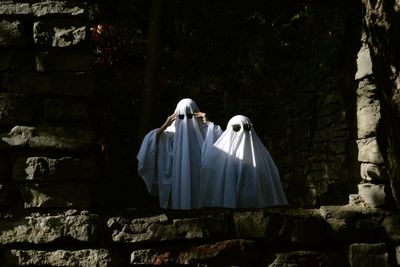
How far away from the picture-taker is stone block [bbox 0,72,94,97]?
282cm

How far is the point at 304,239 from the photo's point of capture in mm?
2840

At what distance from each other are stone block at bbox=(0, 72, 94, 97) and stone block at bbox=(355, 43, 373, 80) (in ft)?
5.70

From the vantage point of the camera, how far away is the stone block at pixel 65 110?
2830 mm

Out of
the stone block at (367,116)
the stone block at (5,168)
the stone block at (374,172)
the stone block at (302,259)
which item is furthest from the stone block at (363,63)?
the stone block at (5,168)

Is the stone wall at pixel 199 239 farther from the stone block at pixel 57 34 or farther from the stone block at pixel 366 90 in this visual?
the stone block at pixel 57 34

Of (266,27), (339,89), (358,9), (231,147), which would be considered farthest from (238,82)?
(358,9)

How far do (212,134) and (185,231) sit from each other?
3134 millimetres

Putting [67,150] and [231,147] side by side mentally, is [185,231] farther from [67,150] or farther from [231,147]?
[231,147]

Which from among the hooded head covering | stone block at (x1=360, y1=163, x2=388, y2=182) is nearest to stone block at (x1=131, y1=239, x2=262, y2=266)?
stone block at (x1=360, y1=163, x2=388, y2=182)

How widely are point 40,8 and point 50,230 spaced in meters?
1.23

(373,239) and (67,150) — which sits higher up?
(67,150)

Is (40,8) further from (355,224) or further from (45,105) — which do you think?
(355,224)

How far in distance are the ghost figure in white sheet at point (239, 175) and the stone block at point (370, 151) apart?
2.42 m

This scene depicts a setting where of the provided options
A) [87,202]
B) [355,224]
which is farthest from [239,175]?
[87,202]
